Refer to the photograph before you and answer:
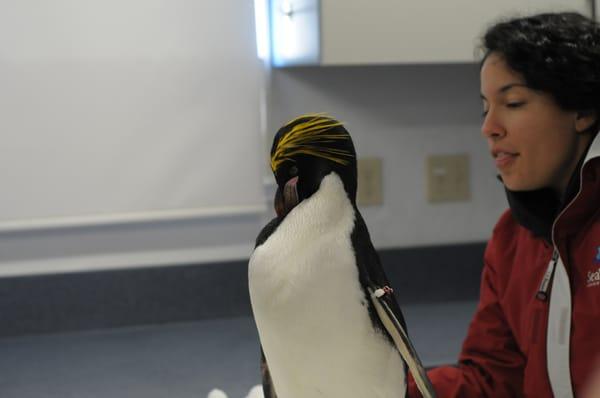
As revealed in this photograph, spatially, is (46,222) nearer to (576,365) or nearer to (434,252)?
(434,252)

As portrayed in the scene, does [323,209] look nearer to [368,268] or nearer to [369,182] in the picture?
[368,268]

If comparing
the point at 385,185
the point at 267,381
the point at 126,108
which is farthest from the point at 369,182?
the point at 267,381

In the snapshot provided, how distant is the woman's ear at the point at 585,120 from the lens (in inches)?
32.5

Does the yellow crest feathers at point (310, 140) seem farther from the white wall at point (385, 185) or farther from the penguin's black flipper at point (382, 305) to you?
the white wall at point (385, 185)

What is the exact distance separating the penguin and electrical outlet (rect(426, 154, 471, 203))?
0.84m

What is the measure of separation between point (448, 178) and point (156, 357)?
2.27 feet

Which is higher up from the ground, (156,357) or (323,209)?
(323,209)

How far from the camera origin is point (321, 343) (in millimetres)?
589

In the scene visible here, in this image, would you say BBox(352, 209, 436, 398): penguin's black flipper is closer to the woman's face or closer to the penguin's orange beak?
the penguin's orange beak

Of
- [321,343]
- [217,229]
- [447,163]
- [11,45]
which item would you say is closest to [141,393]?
[217,229]

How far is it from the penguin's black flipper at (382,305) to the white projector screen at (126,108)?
73cm

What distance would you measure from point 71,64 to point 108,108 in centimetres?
10

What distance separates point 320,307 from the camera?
582mm

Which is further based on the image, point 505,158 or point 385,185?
point 385,185
